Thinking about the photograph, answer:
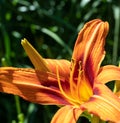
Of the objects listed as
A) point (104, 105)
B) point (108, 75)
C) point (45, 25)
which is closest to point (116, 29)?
point (45, 25)

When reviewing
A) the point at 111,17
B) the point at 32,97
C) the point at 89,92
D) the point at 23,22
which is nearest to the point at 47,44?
the point at 23,22

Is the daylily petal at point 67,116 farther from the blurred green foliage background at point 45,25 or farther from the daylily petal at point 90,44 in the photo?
the blurred green foliage background at point 45,25

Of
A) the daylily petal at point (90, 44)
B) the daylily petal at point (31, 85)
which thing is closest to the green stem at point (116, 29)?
the daylily petal at point (90, 44)

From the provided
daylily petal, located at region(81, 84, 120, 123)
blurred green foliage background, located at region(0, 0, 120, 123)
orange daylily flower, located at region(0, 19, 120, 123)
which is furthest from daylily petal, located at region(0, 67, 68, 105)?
blurred green foliage background, located at region(0, 0, 120, 123)

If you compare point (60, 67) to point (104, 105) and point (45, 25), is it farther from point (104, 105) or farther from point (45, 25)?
point (45, 25)

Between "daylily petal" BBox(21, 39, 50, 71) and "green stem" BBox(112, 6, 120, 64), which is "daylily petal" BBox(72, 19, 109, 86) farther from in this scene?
"green stem" BBox(112, 6, 120, 64)

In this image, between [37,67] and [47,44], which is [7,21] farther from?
[37,67]
